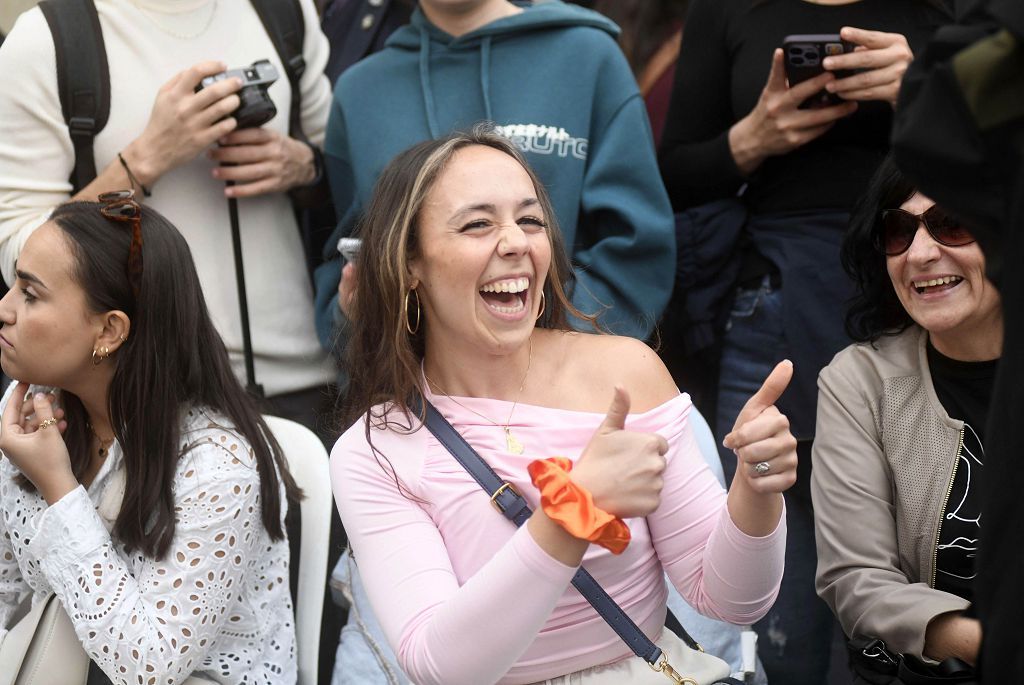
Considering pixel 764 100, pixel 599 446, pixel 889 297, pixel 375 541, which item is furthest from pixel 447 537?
pixel 764 100

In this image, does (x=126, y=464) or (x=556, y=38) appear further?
(x=556, y=38)

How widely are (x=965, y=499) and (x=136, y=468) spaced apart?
1.78 metres

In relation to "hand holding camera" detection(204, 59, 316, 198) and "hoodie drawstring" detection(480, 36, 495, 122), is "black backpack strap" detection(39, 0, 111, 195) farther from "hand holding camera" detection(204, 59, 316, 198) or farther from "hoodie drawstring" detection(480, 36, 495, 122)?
"hoodie drawstring" detection(480, 36, 495, 122)

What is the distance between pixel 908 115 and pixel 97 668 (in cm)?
206

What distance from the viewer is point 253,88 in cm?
329

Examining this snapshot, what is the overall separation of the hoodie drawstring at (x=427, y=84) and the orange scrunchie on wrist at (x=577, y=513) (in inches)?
62.8

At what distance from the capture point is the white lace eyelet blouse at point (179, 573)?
2586 millimetres

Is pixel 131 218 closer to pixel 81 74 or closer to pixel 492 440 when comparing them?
pixel 81 74

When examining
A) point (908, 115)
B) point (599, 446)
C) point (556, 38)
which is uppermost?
point (908, 115)

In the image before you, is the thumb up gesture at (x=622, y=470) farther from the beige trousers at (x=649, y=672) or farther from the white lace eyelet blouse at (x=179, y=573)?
the white lace eyelet blouse at (x=179, y=573)

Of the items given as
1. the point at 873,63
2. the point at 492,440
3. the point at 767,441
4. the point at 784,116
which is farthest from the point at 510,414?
the point at 873,63

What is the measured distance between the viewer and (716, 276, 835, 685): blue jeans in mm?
3209

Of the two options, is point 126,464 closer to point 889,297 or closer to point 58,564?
point 58,564

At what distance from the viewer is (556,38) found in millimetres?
3398
